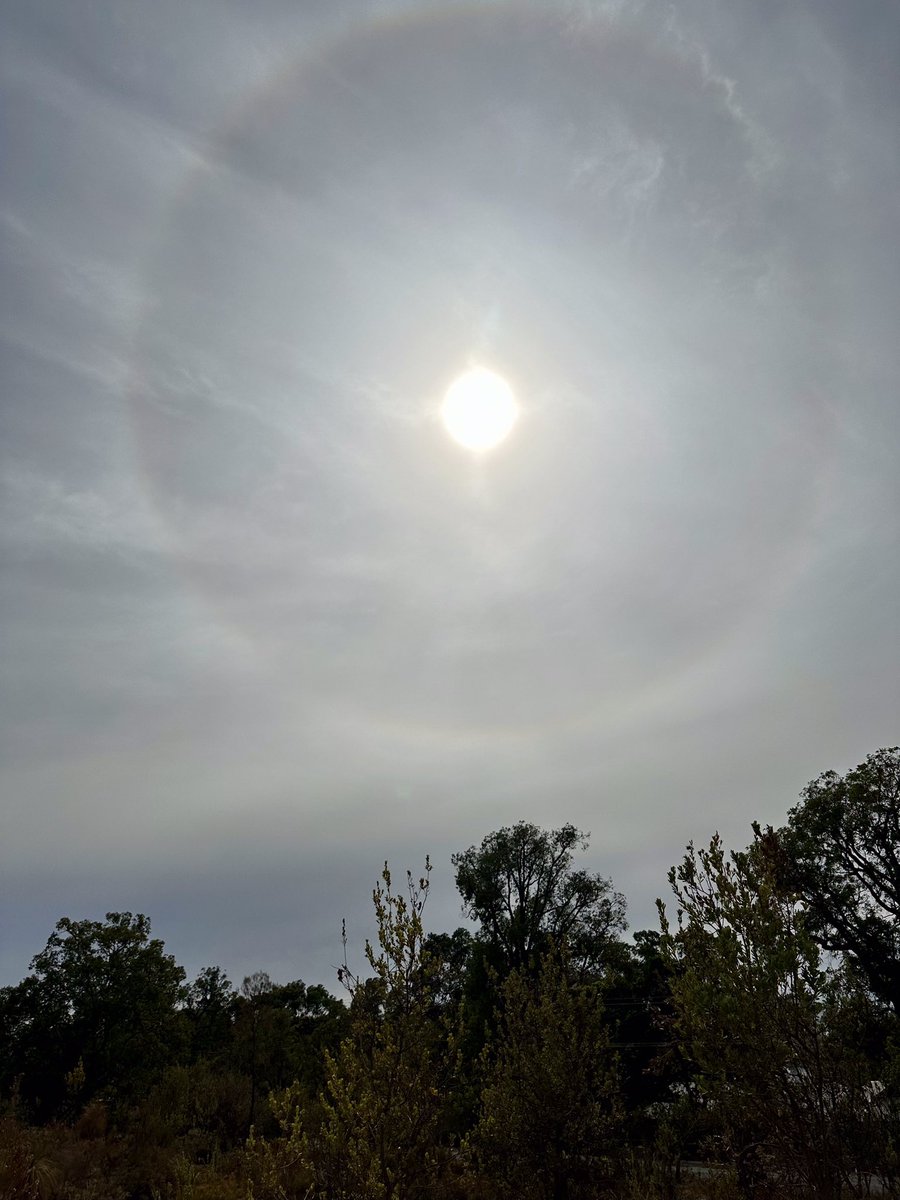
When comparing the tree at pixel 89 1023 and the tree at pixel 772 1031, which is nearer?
the tree at pixel 772 1031

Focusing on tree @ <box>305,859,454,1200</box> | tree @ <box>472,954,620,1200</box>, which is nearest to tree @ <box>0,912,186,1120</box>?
tree @ <box>472,954,620,1200</box>

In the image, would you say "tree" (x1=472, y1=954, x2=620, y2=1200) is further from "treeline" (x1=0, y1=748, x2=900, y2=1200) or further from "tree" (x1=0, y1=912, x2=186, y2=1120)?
"tree" (x1=0, y1=912, x2=186, y2=1120)

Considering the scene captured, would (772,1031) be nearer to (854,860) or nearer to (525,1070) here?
(525,1070)

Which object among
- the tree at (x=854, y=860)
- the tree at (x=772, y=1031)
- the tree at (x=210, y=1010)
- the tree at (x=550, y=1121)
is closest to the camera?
the tree at (x=772, y=1031)

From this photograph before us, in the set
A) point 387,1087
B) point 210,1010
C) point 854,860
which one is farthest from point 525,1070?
point 210,1010

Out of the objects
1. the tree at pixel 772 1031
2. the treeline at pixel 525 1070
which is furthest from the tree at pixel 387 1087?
the tree at pixel 772 1031

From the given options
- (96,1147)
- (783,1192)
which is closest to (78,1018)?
(96,1147)

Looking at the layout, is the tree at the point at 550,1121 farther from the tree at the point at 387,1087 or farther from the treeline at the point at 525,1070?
the tree at the point at 387,1087
